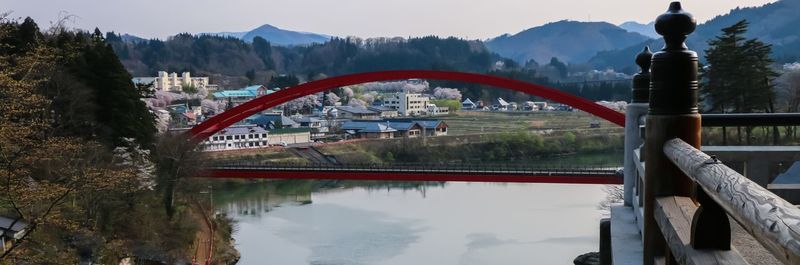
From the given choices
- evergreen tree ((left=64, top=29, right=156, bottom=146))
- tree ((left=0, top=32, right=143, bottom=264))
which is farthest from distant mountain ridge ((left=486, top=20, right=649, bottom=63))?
tree ((left=0, top=32, right=143, bottom=264))

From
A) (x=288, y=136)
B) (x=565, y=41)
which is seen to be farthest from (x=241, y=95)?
(x=565, y=41)

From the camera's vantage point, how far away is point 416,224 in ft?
41.6

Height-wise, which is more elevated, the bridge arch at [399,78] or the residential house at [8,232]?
the bridge arch at [399,78]

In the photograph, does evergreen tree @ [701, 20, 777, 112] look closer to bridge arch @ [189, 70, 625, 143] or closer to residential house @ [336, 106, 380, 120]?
bridge arch @ [189, 70, 625, 143]

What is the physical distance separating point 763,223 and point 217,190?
18.2 metres

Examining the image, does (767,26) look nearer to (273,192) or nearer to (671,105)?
(273,192)

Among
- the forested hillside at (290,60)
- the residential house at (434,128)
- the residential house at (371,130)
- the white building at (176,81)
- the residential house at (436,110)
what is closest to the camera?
the residential house at (371,130)

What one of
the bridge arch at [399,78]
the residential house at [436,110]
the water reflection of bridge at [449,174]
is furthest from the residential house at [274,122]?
the water reflection of bridge at [449,174]

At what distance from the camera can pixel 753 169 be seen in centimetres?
181

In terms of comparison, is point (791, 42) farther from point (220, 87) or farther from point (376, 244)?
point (376, 244)

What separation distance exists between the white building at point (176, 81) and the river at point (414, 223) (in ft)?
78.0

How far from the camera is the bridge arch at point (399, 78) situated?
12039 millimetres

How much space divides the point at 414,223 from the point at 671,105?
39.2 ft

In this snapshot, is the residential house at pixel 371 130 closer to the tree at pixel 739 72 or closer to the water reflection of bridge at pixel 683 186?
the tree at pixel 739 72
